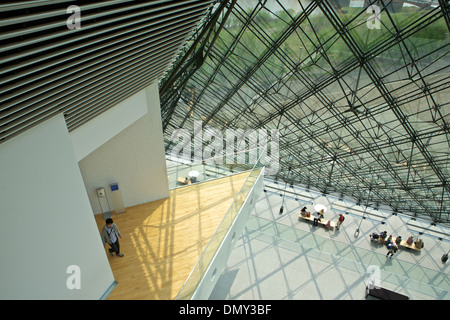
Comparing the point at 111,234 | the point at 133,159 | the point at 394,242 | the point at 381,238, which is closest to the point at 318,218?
the point at 381,238

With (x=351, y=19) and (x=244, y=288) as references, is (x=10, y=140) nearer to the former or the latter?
(x=244, y=288)

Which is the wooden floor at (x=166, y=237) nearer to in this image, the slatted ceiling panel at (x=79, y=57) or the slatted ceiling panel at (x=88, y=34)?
the slatted ceiling panel at (x=79, y=57)

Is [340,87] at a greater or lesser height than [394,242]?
greater

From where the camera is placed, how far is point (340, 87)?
11.3 meters

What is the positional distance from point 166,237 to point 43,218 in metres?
3.49

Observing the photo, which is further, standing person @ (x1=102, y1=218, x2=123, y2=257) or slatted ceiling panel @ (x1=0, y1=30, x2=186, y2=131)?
standing person @ (x1=102, y1=218, x2=123, y2=257)

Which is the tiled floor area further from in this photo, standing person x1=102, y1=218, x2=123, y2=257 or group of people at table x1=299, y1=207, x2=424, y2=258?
standing person x1=102, y1=218, x2=123, y2=257

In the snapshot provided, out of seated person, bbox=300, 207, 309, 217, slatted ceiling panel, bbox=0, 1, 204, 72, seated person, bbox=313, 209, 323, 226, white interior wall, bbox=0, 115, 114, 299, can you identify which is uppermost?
slatted ceiling panel, bbox=0, 1, 204, 72

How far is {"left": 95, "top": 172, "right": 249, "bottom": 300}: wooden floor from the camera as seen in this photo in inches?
221

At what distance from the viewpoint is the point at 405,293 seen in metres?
9.67

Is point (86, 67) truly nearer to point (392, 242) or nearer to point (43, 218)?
point (43, 218)

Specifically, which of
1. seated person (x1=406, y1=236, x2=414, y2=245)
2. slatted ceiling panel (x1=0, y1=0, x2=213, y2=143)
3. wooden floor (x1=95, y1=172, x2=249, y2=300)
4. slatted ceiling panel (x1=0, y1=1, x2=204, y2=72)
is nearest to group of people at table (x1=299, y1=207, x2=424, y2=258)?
seated person (x1=406, y1=236, x2=414, y2=245)

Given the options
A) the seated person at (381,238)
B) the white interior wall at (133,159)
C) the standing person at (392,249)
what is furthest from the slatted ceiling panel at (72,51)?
the seated person at (381,238)

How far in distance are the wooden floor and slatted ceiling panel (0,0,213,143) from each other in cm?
322
